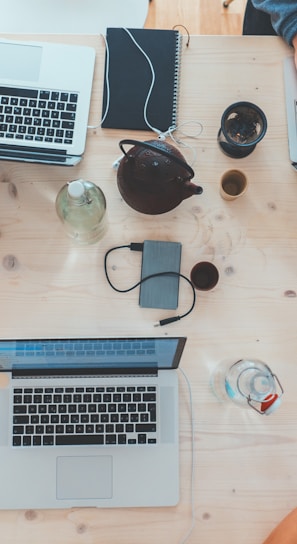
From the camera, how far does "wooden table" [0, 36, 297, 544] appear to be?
873mm

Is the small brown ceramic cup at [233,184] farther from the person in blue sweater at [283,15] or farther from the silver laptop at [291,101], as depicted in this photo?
the person in blue sweater at [283,15]

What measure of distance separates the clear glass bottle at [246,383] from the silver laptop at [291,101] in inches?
17.0

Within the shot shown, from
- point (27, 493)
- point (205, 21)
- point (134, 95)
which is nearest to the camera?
point (27, 493)

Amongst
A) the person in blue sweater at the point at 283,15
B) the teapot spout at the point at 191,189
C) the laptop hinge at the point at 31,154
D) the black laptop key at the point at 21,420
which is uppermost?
the person in blue sweater at the point at 283,15

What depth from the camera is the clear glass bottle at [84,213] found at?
0.82 meters

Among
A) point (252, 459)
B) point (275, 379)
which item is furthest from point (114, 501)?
point (275, 379)

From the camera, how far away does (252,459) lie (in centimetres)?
89

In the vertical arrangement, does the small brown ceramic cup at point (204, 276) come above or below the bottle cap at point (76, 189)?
below

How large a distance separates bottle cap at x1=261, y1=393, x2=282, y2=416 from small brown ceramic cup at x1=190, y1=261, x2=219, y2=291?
0.24 metres

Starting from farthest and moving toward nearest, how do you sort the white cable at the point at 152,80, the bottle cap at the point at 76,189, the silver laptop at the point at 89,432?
the white cable at the point at 152,80, the silver laptop at the point at 89,432, the bottle cap at the point at 76,189

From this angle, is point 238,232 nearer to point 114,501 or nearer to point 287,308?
point 287,308

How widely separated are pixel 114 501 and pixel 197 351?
0.32 m

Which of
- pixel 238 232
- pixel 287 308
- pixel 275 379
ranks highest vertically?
pixel 238 232

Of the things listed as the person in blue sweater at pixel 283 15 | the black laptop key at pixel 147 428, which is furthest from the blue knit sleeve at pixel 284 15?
the black laptop key at pixel 147 428
